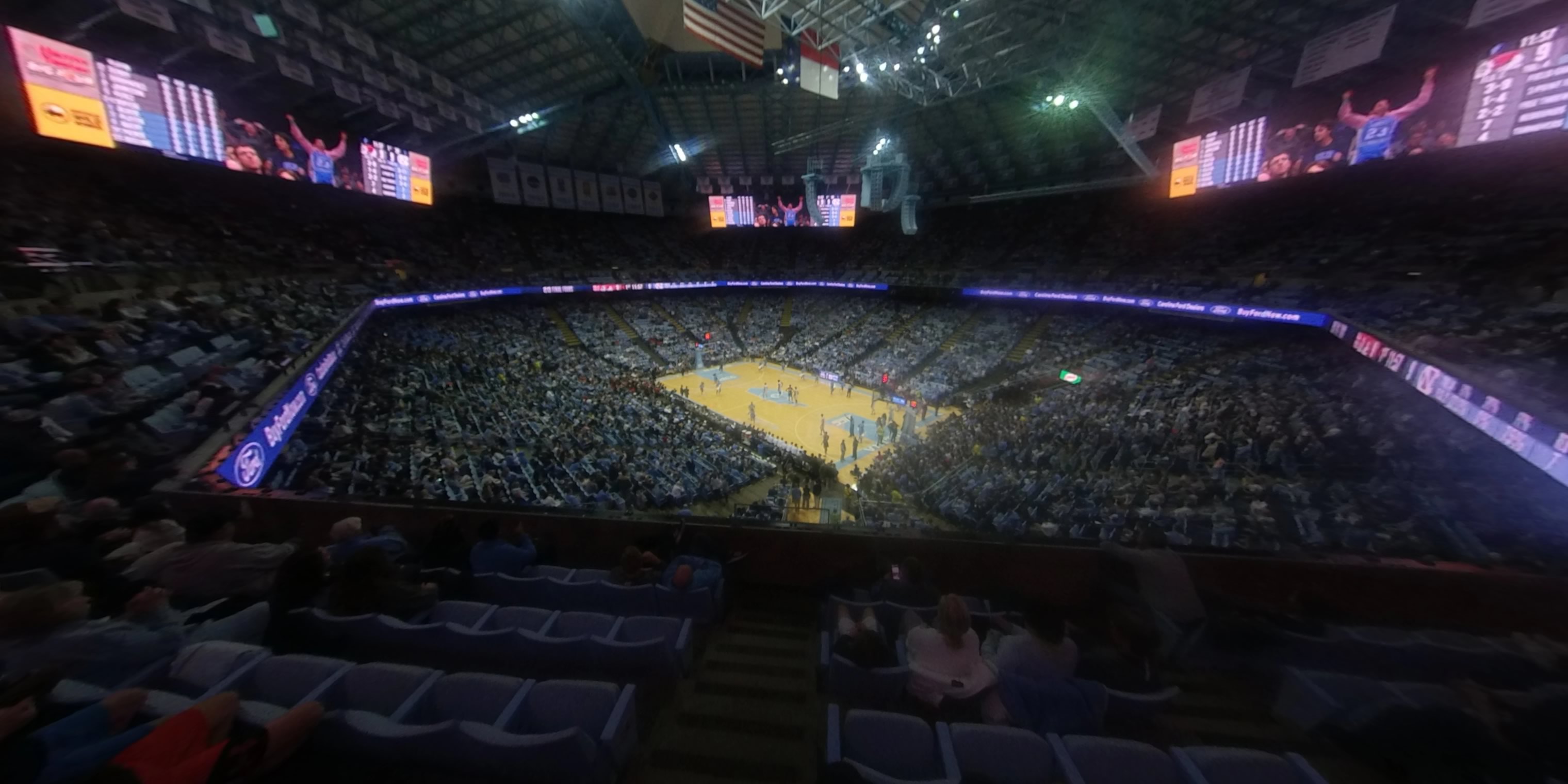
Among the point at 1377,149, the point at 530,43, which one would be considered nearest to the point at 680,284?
the point at 530,43

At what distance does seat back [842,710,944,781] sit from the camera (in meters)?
3.20

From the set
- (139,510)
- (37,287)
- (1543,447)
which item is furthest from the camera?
(37,287)

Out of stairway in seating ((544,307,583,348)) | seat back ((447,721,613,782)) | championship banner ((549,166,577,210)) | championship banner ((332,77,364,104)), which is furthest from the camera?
championship banner ((549,166,577,210))

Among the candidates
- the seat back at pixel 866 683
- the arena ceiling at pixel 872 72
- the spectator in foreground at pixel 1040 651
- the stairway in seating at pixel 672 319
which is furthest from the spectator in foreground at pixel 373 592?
the stairway in seating at pixel 672 319

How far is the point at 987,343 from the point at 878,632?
109 feet

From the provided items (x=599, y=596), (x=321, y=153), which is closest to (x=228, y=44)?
(x=321, y=153)

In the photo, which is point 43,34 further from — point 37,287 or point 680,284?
point 680,284

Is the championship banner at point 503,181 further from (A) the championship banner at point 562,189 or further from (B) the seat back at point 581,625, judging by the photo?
(B) the seat back at point 581,625

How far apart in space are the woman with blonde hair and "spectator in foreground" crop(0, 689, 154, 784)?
4.25 metres

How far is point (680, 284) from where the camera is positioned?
4541cm

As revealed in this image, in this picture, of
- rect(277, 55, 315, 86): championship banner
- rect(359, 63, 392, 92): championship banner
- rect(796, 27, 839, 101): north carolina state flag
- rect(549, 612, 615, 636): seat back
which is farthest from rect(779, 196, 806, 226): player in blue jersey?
rect(549, 612, 615, 636): seat back

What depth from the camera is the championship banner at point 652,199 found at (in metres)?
46.0

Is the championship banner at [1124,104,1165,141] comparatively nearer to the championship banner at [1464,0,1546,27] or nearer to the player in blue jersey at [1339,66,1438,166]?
the player in blue jersey at [1339,66,1438,166]

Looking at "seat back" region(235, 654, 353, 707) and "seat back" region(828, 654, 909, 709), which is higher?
"seat back" region(235, 654, 353, 707)
